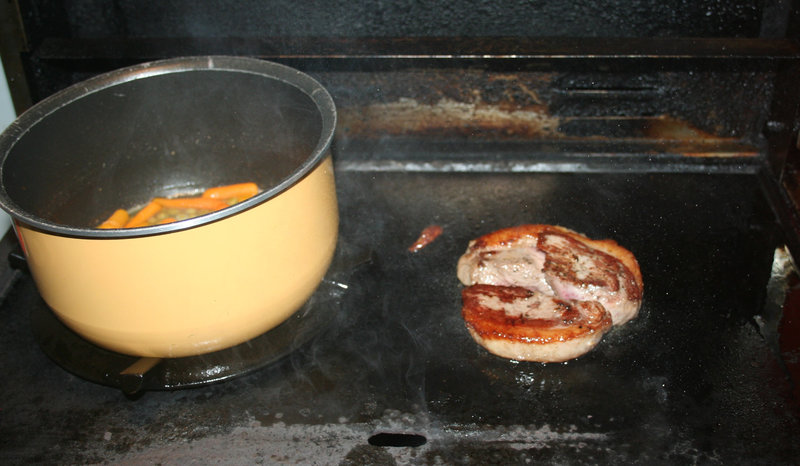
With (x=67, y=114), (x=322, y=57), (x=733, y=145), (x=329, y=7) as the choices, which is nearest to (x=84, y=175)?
(x=67, y=114)

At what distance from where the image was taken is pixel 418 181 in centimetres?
284

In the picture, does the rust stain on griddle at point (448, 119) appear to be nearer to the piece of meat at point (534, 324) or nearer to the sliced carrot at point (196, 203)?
the sliced carrot at point (196, 203)

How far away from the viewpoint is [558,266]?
2.26 m

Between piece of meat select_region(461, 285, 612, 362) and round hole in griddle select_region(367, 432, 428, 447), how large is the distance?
36 cm

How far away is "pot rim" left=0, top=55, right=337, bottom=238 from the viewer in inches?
65.3

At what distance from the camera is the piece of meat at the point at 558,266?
2.18 metres

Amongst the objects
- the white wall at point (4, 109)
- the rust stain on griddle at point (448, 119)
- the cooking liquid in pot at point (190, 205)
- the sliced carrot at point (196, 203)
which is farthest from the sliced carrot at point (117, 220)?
the rust stain on griddle at point (448, 119)

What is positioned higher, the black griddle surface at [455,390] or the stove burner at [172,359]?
the stove burner at [172,359]

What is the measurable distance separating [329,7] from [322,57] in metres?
0.35

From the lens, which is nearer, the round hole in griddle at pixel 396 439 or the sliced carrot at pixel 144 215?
the round hole in griddle at pixel 396 439

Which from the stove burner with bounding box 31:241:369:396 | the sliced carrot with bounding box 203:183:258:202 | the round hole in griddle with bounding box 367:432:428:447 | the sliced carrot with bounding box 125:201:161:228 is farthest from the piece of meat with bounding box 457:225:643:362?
→ the sliced carrot with bounding box 125:201:161:228

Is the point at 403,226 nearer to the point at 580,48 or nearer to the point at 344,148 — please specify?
the point at 344,148

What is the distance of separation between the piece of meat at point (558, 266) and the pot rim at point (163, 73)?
692 millimetres

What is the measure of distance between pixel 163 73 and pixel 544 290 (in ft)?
4.80
